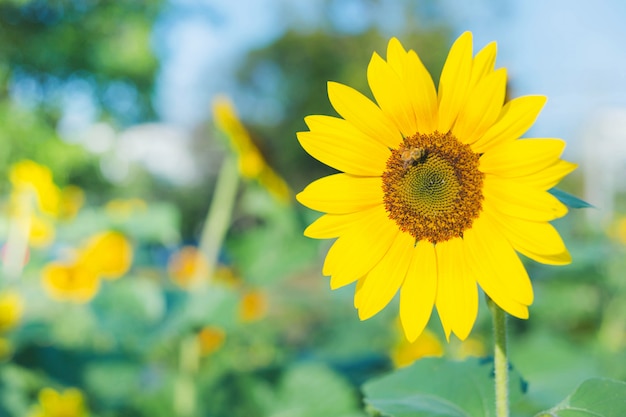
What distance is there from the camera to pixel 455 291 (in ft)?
1.67

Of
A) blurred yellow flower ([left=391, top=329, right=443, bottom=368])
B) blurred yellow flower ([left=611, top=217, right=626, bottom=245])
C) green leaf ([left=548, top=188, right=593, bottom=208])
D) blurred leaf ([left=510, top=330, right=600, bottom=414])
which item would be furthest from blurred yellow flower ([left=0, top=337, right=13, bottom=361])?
blurred yellow flower ([left=611, top=217, right=626, bottom=245])

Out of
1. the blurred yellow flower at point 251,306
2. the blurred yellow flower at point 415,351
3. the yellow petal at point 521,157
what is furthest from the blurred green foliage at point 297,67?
the yellow petal at point 521,157

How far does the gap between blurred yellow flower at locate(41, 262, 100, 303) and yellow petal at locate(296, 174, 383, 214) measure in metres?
1.34

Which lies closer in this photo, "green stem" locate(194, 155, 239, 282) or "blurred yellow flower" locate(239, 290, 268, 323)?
"green stem" locate(194, 155, 239, 282)

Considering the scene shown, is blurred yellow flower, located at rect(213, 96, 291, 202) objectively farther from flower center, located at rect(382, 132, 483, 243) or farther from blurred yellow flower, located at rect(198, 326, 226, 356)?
flower center, located at rect(382, 132, 483, 243)

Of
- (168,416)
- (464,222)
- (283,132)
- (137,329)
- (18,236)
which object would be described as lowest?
(168,416)

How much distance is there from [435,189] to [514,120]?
0.32 feet

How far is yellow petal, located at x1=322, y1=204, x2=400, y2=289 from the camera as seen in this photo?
0.51m

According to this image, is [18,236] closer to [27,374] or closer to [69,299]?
[69,299]

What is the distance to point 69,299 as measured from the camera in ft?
6.08

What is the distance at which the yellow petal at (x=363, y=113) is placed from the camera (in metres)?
0.50

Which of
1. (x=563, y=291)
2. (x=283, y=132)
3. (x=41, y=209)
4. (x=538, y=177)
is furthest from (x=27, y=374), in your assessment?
(x=283, y=132)

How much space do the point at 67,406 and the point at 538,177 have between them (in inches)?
43.4

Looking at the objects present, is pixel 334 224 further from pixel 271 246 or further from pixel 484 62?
pixel 271 246
